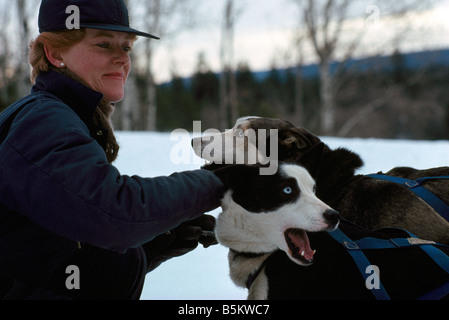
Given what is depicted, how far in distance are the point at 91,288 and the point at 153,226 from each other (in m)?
0.52

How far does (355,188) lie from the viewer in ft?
8.45

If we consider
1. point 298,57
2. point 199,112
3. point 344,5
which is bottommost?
point 199,112

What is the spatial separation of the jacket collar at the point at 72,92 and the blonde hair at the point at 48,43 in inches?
2.9

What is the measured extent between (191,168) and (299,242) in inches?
150

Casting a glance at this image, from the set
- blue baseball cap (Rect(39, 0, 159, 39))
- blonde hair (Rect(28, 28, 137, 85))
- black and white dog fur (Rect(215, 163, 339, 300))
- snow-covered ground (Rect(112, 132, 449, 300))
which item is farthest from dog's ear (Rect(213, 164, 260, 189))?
snow-covered ground (Rect(112, 132, 449, 300))

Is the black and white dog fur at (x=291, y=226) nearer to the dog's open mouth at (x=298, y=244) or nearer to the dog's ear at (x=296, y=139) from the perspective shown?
the dog's open mouth at (x=298, y=244)

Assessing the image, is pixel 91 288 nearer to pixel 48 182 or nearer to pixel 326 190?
pixel 48 182

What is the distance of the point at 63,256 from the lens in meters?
1.58

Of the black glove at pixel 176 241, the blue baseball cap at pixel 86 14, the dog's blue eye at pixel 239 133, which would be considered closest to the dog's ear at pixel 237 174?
the black glove at pixel 176 241

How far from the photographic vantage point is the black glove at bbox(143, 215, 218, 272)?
6.98ft

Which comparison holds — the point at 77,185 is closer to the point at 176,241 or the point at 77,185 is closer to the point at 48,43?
the point at 48,43

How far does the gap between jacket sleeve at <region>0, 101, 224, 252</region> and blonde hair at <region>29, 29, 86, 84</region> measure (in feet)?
1.22

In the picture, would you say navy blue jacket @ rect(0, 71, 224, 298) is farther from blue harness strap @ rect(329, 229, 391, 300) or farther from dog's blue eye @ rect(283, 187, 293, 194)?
blue harness strap @ rect(329, 229, 391, 300)

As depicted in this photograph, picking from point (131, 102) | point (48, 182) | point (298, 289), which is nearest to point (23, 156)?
point (48, 182)
